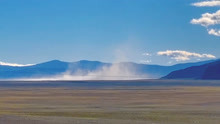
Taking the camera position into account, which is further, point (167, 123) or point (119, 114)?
point (119, 114)

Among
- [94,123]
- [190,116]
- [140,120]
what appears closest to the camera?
[94,123]

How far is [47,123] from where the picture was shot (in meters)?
40.9

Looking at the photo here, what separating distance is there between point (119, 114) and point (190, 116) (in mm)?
6252

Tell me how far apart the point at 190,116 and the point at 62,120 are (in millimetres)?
11477

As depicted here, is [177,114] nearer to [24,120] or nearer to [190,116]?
[190,116]

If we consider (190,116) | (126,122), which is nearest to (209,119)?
(190,116)

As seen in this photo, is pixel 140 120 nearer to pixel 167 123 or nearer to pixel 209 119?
pixel 167 123

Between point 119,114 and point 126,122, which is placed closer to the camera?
point 126,122

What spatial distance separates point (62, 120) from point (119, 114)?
7.89 meters

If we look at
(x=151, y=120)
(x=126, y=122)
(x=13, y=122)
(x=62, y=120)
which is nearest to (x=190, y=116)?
(x=151, y=120)

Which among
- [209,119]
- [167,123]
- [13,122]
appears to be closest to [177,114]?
[209,119]

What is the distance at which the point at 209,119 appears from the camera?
45000 mm

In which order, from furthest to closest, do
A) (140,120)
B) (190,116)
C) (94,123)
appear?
(190,116)
(140,120)
(94,123)

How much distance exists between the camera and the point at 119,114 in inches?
1957
